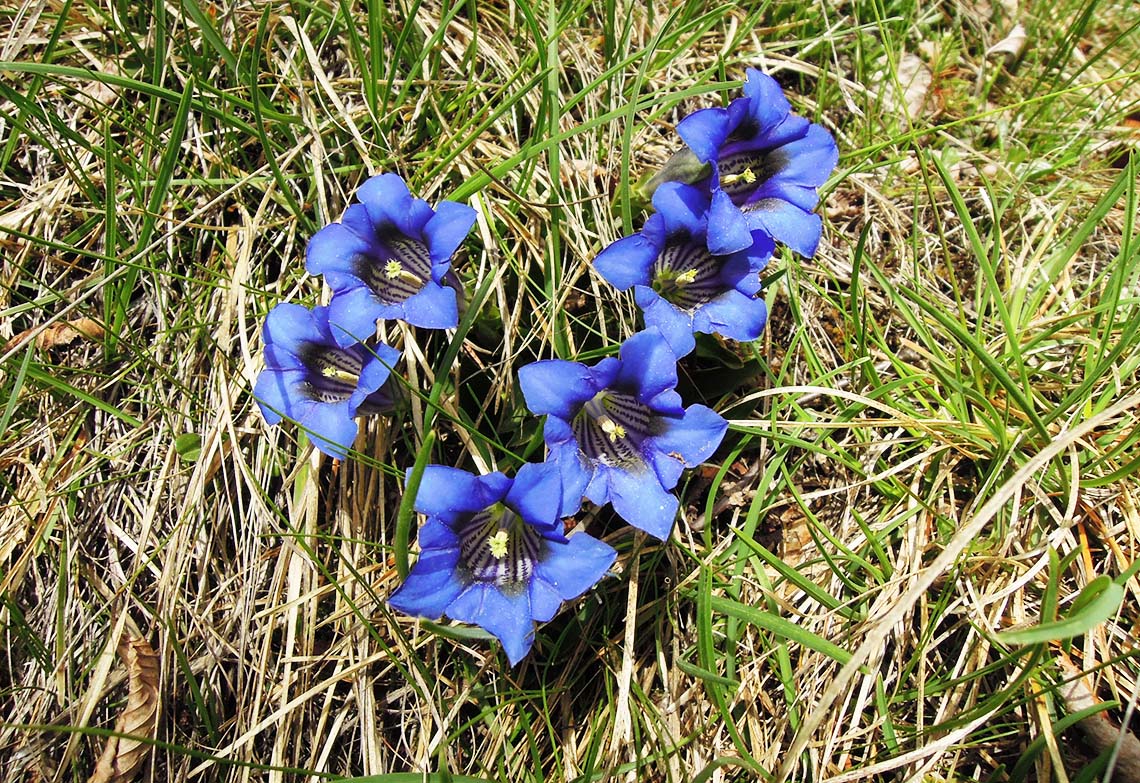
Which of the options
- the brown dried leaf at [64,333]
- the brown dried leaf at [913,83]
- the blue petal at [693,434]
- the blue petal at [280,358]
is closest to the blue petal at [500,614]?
the blue petal at [693,434]

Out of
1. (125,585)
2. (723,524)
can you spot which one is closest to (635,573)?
(723,524)

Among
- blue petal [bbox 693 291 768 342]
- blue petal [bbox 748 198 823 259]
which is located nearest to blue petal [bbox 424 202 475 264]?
blue petal [bbox 693 291 768 342]

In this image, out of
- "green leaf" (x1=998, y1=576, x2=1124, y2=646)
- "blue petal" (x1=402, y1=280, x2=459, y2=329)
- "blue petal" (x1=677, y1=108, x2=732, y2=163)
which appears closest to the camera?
"green leaf" (x1=998, y1=576, x2=1124, y2=646)

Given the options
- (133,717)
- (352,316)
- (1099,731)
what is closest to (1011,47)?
(1099,731)

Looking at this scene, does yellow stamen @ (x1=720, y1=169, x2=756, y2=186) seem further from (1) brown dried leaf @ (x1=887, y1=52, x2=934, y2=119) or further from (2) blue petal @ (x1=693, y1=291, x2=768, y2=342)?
(1) brown dried leaf @ (x1=887, y1=52, x2=934, y2=119)

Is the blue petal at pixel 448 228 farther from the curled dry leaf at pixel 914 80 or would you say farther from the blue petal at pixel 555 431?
the curled dry leaf at pixel 914 80

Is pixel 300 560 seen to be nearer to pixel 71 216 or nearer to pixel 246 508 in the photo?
pixel 246 508
